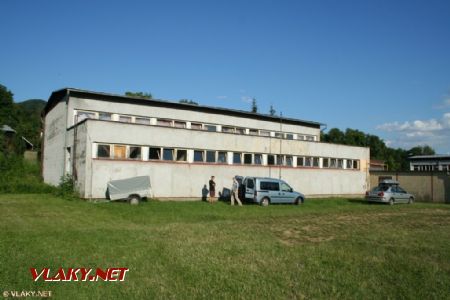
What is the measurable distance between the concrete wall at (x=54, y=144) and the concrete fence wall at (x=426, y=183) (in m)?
31.7

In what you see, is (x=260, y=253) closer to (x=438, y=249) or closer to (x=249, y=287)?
(x=249, y=287)

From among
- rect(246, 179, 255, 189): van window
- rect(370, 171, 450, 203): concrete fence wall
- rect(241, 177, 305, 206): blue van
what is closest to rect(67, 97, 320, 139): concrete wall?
rect(241, 177, 305, 206): blue van

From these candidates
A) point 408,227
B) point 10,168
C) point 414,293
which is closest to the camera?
point 414,293

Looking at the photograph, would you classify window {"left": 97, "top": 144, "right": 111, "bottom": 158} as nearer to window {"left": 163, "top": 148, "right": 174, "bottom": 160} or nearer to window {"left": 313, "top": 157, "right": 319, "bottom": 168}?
window {"left": 163, "top": 148, "right": 174, "bottom": 160}

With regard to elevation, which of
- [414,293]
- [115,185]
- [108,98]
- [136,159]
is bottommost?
[414,293]

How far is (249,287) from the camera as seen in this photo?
275 inches

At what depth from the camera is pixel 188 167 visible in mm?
25328

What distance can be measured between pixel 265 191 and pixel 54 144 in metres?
16.9

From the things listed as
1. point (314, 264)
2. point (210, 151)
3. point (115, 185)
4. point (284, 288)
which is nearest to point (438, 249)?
point (314, 264)

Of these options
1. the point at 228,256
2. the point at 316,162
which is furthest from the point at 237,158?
the point at 228,256

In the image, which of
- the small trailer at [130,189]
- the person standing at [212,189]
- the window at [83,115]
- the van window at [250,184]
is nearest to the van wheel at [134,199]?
the small trailer at [130,189]

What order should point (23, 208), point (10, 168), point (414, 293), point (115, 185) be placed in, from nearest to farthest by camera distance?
1. point (414, 293)
2. point (23, 208)
3. point (115, 185)
4. point (10, 168)

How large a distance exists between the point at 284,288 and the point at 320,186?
27.3 meters

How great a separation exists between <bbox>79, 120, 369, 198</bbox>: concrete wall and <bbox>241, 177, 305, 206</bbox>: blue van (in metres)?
2.50
